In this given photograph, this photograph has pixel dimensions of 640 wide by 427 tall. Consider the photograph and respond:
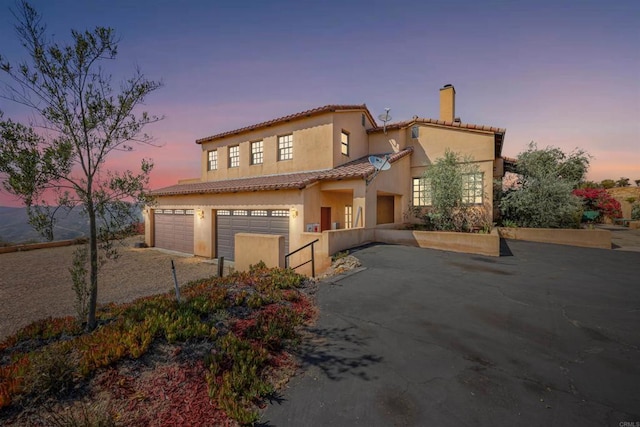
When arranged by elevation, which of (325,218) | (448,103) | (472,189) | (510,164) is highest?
(448,103)

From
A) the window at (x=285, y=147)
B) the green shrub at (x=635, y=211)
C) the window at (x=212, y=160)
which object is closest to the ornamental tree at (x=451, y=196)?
the window at (x=285, y=147)

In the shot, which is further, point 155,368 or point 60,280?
point 60,280

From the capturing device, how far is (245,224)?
1500cm

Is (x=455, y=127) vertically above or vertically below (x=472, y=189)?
above

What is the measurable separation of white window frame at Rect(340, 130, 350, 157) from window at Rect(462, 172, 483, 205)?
24.1ft

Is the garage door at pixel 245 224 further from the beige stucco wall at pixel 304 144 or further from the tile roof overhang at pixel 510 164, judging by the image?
the tile roof overhang at pixel 510 164

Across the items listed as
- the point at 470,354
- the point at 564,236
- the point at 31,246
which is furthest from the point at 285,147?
the point at 31,246

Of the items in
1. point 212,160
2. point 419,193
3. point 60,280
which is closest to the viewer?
point 60,280

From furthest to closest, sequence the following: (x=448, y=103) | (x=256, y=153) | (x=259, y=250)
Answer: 1. (x=448, y=103)
2. (x=256, y=153)
3. (x=259, y=250)

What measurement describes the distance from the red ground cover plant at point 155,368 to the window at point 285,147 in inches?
490

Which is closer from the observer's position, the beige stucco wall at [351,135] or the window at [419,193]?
the beige stucco wall at [351,135]

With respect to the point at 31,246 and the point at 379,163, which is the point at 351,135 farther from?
the point at 31,246

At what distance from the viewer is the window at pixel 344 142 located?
15797mm

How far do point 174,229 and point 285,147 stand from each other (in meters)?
10.6
